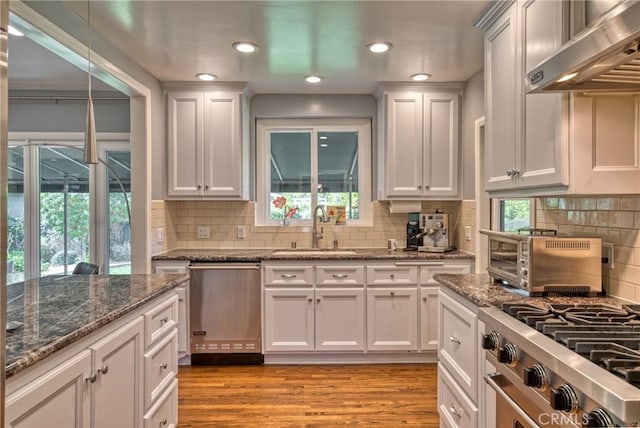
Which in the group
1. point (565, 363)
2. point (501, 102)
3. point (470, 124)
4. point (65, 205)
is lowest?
point (565, 363)

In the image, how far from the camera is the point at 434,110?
362 cm

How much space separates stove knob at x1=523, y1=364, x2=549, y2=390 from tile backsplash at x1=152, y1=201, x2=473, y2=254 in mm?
2782

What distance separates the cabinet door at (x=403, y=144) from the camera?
3.60 m

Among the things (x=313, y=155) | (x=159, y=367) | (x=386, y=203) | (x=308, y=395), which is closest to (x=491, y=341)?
(x=159, y=367)

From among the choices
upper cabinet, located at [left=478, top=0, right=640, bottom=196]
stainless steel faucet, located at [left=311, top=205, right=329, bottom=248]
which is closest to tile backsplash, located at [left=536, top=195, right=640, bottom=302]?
upper cabinet, located at [left=478, top=0, right=640, bottom=196]

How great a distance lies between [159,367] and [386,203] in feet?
8.42

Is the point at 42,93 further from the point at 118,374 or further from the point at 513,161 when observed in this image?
the point at 513,161

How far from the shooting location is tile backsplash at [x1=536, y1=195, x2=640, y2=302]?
168cm

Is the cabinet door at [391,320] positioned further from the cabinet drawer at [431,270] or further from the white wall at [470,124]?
the white wall at [470,124]

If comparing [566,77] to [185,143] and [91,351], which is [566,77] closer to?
[91,351]

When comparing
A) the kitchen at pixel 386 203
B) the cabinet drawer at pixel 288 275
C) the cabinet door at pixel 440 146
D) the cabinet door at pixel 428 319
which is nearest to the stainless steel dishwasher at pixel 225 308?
the cabinet drawer at pixel 288 275

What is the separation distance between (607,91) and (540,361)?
106 cm

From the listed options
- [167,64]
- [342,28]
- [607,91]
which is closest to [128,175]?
[167,64]

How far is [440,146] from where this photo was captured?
362 cm
